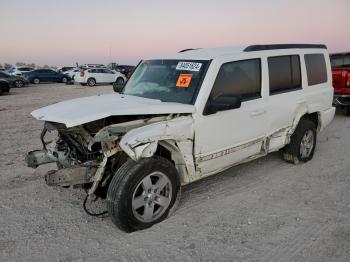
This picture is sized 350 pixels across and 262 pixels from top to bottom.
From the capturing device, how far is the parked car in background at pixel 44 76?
3161 cm

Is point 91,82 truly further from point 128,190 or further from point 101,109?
point 128,190

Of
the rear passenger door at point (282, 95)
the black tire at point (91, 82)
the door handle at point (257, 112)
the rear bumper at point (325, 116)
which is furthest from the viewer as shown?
the black tire at point (91, 82)

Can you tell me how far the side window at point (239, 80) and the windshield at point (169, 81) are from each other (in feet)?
0.80

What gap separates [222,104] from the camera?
4.07 m

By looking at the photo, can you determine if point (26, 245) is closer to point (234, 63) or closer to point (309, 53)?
point (234, 63)

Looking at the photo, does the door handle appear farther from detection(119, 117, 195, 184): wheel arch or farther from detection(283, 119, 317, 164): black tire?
detection(283, 119, 317, 164): black tire

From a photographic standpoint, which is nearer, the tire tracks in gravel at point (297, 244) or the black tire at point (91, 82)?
the tire tracks in gravel at point (297, 244)

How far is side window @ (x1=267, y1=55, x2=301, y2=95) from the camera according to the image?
5078mm

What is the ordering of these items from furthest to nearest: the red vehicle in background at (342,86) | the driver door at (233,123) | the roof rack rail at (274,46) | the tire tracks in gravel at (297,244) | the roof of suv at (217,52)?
the red vehicle in background at (342,86) → the roof rack rail at (274,46) → the roof of suv at (217,52) → the driver door at (233,123) → the tire tracks in gravel at (297,244)

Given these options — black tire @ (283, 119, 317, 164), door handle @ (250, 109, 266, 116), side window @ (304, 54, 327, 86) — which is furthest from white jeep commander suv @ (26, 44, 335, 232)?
side window @ (304, 54, 327, 86)

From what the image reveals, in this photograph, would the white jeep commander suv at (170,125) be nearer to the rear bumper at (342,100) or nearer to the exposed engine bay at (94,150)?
the exposed engine bay at (94,150)

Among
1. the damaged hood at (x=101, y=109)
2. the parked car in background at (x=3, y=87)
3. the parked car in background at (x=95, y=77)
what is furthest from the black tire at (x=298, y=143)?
the parked car in background at (x=95, y=77)

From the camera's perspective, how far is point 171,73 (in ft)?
15.2

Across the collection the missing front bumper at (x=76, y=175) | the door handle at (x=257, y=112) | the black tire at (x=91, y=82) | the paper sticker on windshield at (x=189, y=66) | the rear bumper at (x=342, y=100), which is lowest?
the black tire at (x=91, y=82)
